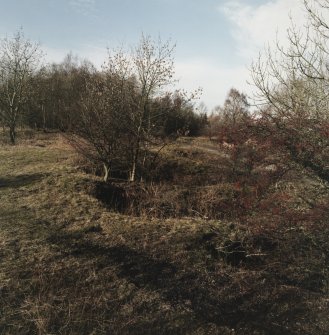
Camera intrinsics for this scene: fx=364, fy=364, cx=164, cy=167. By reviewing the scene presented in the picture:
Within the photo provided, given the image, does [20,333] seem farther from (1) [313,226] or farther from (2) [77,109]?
(2) [77,109]

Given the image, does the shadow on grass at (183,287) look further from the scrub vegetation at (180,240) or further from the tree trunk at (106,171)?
the tree trunk at (106,171)

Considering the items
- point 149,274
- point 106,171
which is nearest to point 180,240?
point 149,274

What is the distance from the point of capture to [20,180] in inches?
356

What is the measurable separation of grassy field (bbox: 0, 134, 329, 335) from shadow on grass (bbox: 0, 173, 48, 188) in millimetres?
951

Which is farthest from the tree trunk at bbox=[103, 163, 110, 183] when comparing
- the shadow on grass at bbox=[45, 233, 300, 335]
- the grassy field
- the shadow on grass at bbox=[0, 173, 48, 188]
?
the shadow on grass at bbox=[45, 233, 300, 335]

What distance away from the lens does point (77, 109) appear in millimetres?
10594

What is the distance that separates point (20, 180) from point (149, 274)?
5.14 meters

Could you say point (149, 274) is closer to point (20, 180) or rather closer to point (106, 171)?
point (106, 171)

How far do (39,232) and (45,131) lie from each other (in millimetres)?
17407

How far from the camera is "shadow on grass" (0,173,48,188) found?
28.7 ft

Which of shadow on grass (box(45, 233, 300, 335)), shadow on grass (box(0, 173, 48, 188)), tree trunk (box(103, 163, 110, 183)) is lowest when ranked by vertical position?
shadow on grass (box(45, 233, 300, 335))

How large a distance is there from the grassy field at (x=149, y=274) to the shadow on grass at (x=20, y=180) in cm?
95

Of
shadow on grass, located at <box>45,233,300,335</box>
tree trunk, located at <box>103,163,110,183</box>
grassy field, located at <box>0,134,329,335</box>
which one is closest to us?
grassy field, located at <box>0,134,329,335</box>

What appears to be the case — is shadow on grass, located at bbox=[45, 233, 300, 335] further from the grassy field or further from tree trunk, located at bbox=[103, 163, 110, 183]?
tree trunk, located at bbox=[103, 163, 110, 183]
